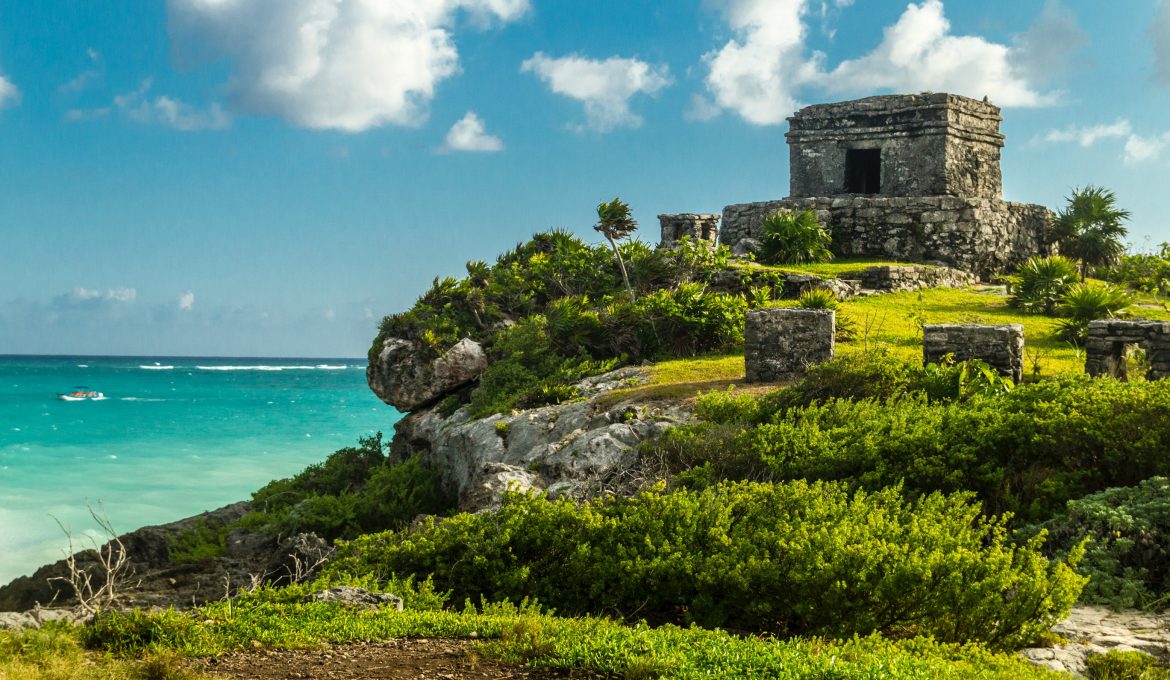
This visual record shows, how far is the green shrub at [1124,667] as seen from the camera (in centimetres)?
527

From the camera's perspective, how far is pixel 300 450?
138ft

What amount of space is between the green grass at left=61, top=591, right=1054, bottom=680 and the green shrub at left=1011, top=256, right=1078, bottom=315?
576 inches

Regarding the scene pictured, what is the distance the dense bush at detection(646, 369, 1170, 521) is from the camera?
8391mm

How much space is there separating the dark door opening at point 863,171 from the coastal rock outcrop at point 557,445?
12.6 metres

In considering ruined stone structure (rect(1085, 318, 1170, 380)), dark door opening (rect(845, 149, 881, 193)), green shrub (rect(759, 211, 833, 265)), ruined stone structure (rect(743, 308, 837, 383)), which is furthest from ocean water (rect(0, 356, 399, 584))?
dark door opening (rect(845, 149, 881, 193))

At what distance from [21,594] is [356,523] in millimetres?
5067

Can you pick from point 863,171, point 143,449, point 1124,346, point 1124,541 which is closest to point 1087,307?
point 1124,346

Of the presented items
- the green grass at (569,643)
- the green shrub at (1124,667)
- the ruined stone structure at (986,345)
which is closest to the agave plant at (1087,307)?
the ruined stone structure at (986,345)

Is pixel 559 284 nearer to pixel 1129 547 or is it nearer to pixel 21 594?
pixel 21 594

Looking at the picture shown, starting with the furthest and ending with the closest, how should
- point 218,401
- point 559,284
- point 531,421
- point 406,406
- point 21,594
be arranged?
point 218,401
point 559,284
point 406,406
point 21,594
point 531,421

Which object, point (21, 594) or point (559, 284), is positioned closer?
point (21, 594)

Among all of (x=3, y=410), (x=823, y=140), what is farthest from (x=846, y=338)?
(x=3, y=410)

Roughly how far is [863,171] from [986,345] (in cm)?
1425

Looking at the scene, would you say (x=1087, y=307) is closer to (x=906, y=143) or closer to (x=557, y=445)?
(x=906, y=143)
